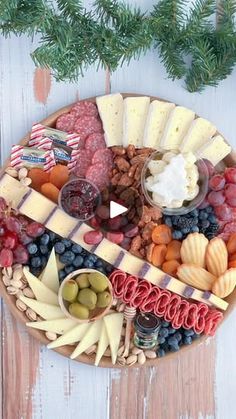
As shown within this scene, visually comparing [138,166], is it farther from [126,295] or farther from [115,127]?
[126,295]

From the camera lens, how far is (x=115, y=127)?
1646mm

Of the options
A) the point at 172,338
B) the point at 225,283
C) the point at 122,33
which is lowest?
the point at 172,338

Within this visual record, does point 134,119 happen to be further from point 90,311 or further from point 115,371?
point 115,371

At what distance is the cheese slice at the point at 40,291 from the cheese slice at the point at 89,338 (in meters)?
0.09

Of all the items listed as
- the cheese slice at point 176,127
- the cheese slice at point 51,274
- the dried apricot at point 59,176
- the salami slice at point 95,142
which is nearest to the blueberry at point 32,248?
the cheese slice at point 51,274

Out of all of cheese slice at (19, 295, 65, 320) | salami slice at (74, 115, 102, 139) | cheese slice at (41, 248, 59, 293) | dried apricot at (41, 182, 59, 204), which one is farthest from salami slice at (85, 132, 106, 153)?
cheese slice at (19, 295, 65, 320)

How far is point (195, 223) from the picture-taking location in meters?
1.61

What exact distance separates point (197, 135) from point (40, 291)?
0.48 m

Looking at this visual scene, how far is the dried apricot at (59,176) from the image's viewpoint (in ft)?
5.31

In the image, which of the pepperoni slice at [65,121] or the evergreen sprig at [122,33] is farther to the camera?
the pepperoni slice at [65,121]

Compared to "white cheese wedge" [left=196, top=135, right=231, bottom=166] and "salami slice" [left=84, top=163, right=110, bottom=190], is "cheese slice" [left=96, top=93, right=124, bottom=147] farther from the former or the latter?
"white cheese wedge" [left=196, top=135, right=231, bottom=166]

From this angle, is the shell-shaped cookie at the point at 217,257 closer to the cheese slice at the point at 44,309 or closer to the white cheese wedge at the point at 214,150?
the white cheese wedge at the point at 214,150

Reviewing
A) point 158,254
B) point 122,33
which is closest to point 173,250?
point 158,254

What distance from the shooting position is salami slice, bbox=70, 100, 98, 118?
164 centimetres
